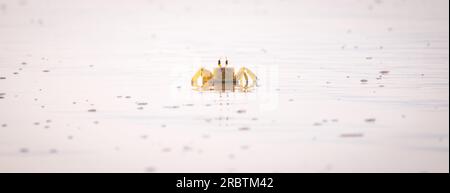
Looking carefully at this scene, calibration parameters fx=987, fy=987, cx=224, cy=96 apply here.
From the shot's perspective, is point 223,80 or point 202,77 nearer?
point 223,80

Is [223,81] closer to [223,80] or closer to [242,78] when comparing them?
[223,80]

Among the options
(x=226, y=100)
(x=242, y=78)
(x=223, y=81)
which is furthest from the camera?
(x=242, y=78)

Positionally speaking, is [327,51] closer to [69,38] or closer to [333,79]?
[333,79]

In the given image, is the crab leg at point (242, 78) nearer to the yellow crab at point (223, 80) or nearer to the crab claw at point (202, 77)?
the yellow crab at point (223, 80)

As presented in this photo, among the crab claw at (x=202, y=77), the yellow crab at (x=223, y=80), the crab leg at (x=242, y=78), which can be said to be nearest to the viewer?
the yellow crab at (x=223, y=80)

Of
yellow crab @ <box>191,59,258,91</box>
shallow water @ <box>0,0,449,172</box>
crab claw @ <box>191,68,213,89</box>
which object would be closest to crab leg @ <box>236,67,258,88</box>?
yellow crab @ <box>191,59,258,91</box>

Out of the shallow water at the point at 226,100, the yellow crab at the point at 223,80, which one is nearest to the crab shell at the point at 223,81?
the yellow crab at the point at 223,80

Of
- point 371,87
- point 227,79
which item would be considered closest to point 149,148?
point 227,79

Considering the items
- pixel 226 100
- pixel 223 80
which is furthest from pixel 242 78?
pixel 226 100

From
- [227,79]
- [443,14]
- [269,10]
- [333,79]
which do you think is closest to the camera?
[227,79]
